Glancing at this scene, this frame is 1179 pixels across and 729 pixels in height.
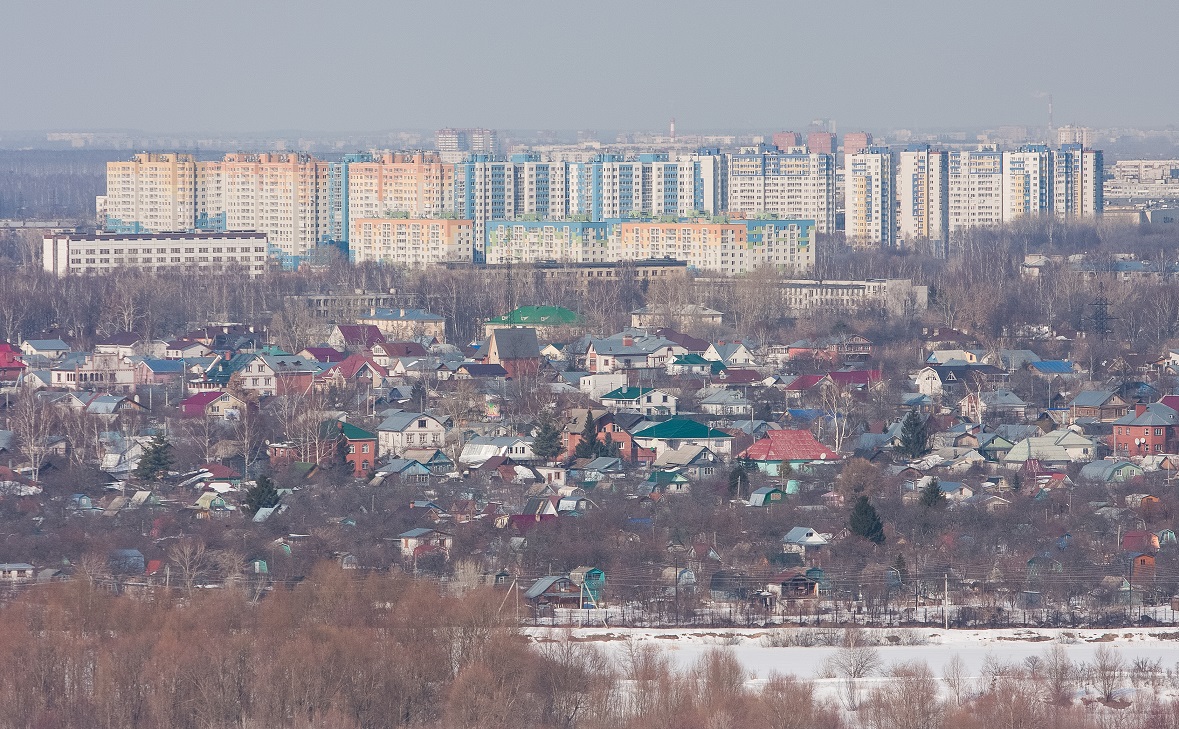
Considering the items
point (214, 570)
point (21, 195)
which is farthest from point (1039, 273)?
point (21, 195)

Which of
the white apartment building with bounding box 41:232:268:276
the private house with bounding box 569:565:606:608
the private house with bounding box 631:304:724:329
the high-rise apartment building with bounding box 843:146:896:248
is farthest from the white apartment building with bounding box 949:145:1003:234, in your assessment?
the private house with bounding box 569:565:606:608

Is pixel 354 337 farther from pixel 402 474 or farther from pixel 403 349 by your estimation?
pixel 402 474

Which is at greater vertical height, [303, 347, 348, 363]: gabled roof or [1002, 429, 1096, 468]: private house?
[303, 347, 348, 363]: gabled roof

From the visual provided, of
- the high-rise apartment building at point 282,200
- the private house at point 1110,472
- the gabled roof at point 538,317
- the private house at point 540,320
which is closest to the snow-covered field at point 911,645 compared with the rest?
the private house at point 1110,472

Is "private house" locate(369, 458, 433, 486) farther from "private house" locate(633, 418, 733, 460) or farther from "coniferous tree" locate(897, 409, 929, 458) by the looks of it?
"coniferous tree" locate(897, 409, 929, 458)

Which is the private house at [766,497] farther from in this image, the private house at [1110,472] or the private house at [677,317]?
the private house at [677,317]

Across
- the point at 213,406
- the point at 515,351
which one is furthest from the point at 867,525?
the point at 515,351

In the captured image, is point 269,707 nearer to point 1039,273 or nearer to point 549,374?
point 549,374
